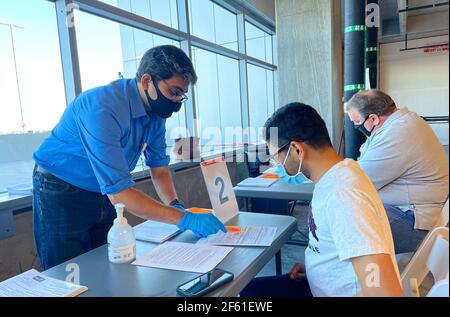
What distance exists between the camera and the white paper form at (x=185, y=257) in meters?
0.95

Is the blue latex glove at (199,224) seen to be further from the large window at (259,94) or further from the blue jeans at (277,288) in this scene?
the large window at (259,94)

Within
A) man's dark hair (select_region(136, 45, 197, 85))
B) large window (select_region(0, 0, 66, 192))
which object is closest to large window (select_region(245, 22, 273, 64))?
large window (select_region(0, 0, 66, 192))

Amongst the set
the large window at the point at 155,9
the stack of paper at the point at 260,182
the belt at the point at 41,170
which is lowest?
the stack of paper at the point at 260,182

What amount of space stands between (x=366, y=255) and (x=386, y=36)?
7.41 meters

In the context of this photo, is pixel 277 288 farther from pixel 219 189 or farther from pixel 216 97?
pixel 216 97

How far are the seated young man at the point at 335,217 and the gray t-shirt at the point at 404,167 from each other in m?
0.74

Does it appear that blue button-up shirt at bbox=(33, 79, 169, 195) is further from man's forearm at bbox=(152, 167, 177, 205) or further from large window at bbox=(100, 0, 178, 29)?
large window at bbox=(100, 0, 178, 29)

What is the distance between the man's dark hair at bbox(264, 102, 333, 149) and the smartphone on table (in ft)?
1.38

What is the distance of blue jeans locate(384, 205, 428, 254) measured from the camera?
58.4 inches

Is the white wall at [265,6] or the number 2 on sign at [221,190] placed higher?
the white wall at [265,6]

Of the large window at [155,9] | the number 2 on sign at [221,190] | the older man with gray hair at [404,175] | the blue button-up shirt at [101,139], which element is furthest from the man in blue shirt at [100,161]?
the large window at [155,9]

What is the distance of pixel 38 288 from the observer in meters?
0.85

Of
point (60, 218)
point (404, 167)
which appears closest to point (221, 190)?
point (60, 218)

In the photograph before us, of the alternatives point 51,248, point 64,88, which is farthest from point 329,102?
point 51,248
